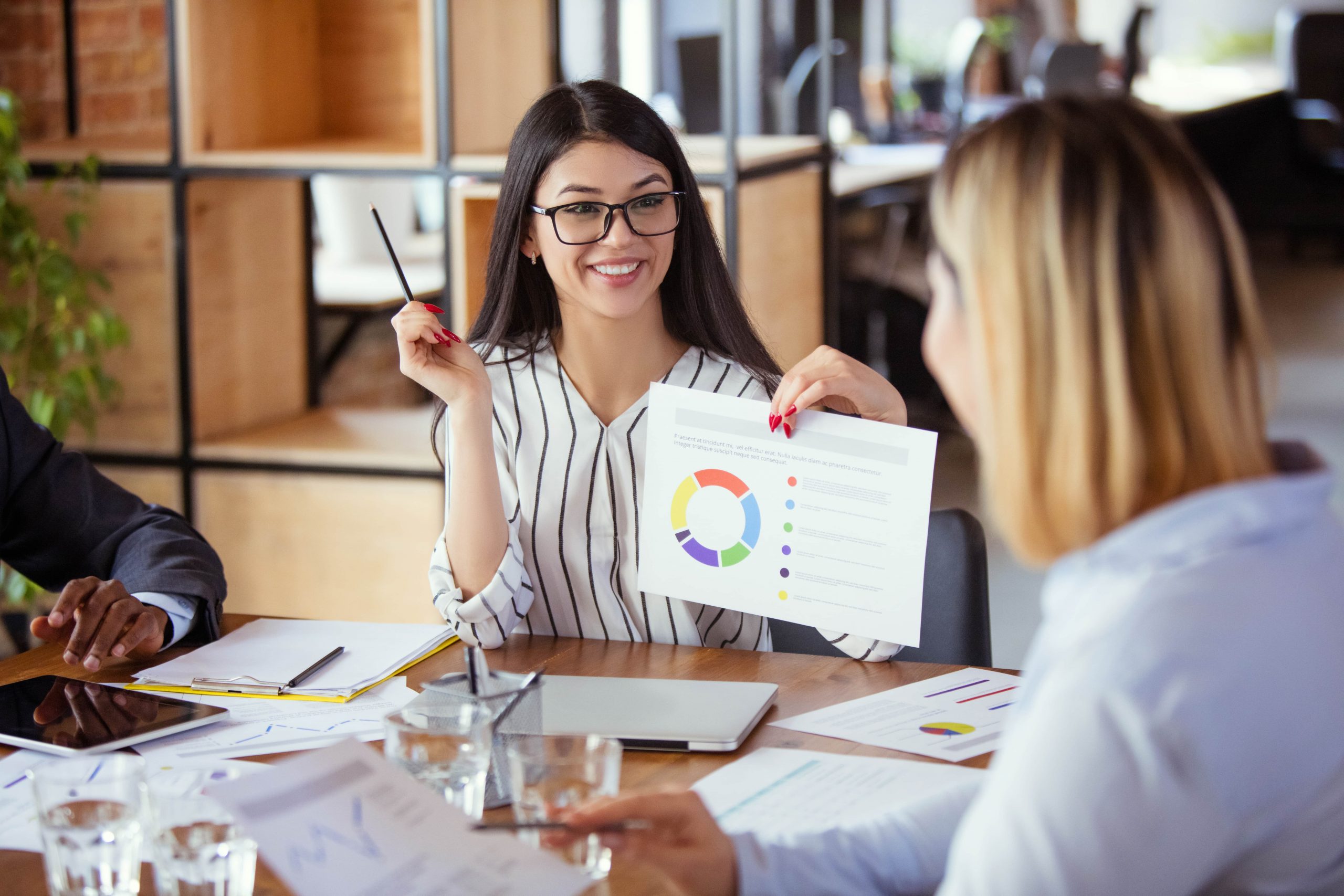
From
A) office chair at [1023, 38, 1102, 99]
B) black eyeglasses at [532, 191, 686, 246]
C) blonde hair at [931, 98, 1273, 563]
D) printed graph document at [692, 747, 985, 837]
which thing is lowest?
printed graph document at [692, 747, 985, 837]

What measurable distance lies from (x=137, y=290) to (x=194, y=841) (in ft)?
7.13

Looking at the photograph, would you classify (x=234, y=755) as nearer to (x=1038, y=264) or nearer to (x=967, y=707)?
(x=967, y=707)

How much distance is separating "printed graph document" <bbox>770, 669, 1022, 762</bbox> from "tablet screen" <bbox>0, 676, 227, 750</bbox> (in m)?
0.62

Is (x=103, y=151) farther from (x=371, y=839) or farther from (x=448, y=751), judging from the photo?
(x=371, y=839)

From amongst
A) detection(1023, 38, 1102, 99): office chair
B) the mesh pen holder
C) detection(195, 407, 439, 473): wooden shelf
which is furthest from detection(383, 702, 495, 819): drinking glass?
detection(1023, 38, 1102, 99): office chair

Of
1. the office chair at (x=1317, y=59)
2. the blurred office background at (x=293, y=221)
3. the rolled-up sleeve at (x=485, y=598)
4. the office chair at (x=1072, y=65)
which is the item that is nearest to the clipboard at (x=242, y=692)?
the rolled-up sleeve at (x=485, y=598)

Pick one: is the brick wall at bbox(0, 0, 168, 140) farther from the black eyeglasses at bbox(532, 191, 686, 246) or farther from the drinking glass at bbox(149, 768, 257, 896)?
the drinking glass at bbox(149, 768, 257, 896)

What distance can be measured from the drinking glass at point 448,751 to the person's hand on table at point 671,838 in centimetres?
12

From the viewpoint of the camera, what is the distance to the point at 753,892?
101 cm

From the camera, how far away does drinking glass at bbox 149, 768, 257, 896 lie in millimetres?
986

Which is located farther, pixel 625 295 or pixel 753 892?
pixel 625 295

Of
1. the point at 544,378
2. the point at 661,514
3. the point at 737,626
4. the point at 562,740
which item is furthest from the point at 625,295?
the point at 562,740

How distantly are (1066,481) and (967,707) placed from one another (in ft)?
2.02

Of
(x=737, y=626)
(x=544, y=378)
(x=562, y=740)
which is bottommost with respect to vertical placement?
(x=737, y=626)
